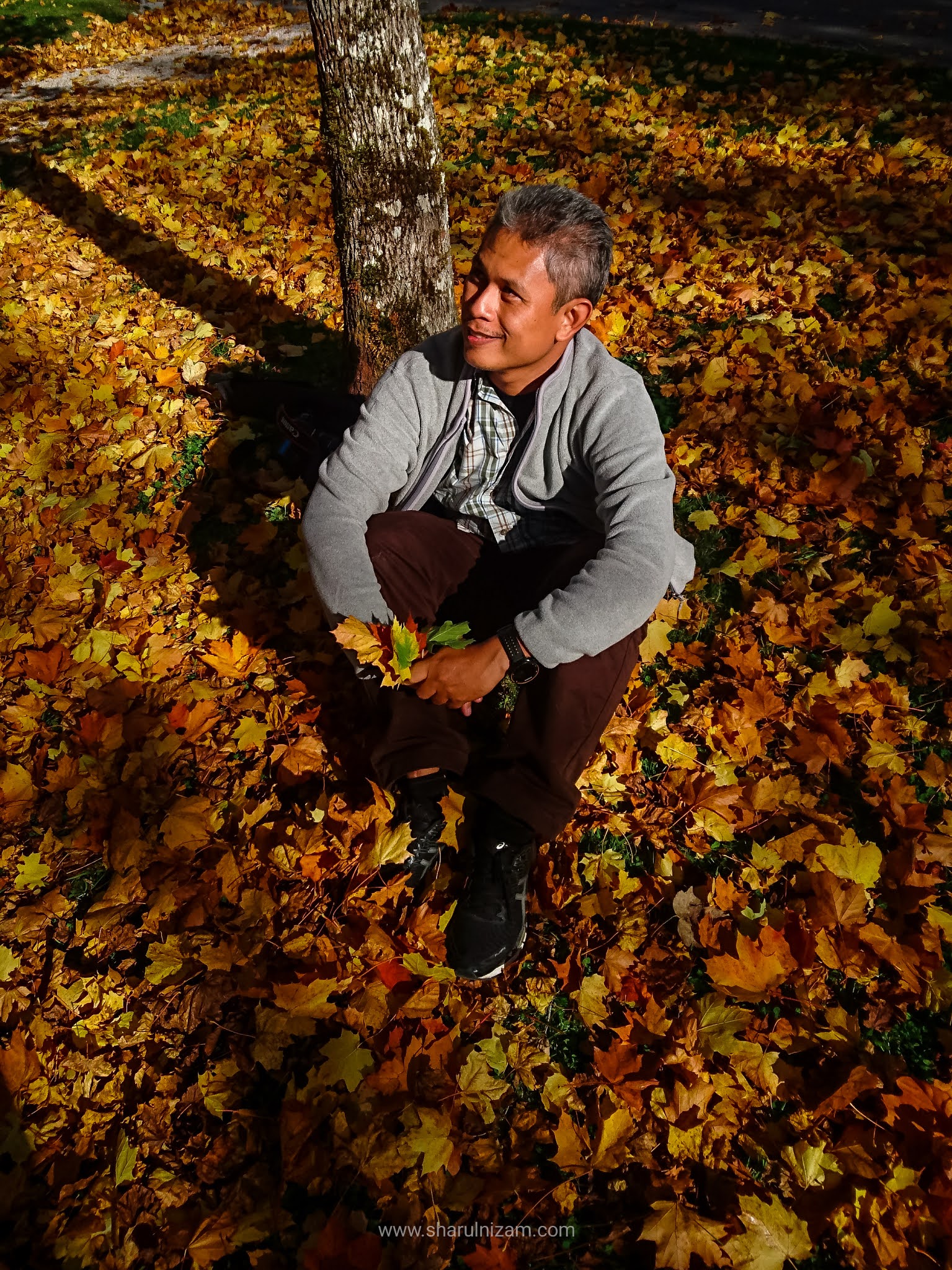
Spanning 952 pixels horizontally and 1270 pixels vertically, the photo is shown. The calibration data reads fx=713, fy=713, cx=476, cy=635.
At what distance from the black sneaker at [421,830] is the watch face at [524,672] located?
1.41ft

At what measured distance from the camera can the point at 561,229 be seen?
6.29 feet

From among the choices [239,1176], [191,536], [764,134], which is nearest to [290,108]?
[764,134]

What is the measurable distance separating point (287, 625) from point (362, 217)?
69.2 inches

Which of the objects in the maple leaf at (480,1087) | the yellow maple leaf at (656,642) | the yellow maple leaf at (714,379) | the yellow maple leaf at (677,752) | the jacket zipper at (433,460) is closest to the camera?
the maple leaf at (480,1087)

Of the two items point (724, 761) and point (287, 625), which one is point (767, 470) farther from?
point (287, 625)

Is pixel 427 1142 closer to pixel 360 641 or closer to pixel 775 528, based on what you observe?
pixel 360 641

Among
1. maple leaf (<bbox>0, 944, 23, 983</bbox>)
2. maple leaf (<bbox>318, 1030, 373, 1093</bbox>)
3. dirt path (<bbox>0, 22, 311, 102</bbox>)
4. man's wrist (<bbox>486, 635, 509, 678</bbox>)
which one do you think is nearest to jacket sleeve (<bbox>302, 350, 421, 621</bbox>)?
man's wrist (<bbox>486, 635, 509, 678</bbox>)

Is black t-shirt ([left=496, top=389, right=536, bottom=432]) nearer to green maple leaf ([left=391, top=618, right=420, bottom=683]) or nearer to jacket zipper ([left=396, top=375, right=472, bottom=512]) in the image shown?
jacket zipper ([left=396, top=375, right=472, bottom=512])

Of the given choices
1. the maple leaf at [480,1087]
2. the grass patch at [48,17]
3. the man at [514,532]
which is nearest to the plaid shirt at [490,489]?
the man at [514,532]

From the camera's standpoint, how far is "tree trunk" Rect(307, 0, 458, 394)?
8.81 feet

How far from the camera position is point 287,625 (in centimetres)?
296

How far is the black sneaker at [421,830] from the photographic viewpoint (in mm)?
2234

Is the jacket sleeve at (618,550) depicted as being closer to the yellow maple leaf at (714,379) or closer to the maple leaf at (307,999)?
the maple leaf at (307,999)

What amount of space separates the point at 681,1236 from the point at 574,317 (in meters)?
2.32
